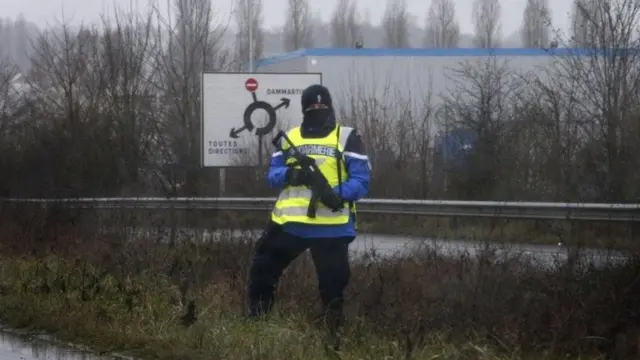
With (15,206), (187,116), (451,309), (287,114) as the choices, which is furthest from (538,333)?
(187,116)

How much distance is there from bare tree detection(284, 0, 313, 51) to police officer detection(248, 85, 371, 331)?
6220 centimetres

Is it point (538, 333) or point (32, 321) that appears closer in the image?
point (538, 333)

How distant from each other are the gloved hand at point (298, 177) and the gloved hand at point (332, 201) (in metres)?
0.16

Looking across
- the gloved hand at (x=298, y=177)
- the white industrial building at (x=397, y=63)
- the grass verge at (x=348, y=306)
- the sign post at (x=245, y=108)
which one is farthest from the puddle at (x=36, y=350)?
the white industrial building at (x=397, y=63)

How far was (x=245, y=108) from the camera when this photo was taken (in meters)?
24.6

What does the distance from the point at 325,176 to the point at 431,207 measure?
937 centimetres

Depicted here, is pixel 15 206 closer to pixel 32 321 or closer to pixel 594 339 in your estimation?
pixel 32 321

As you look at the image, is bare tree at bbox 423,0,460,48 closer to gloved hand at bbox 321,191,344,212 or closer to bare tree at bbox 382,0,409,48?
bare tree at bbox 382,0,409,48

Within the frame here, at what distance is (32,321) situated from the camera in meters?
8.95

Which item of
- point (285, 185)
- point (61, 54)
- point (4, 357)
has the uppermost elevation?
point (61, 54)

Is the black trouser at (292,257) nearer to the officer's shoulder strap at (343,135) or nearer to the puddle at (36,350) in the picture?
the officer's shoulder strap at (343,135)

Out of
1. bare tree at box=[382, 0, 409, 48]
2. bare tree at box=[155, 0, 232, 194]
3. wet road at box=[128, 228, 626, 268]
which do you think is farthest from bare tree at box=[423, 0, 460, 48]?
wet road at box=[128, 228, 626, 268]

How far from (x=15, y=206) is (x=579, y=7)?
34.2 ft

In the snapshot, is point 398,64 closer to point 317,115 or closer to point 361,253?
point 361,253
